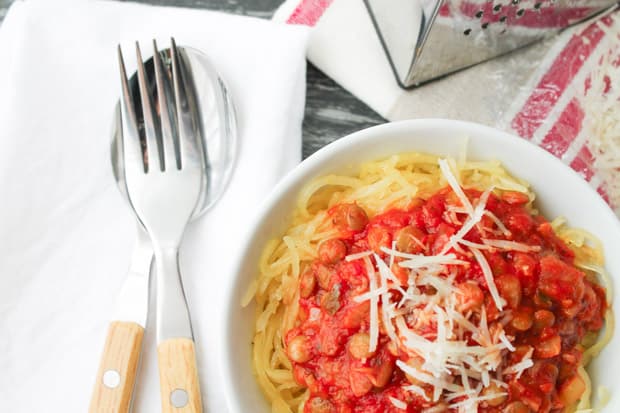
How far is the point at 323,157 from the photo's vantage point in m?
2.52

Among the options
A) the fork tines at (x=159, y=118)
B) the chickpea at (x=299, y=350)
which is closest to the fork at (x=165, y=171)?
the fork tines at (x=159, y=118)

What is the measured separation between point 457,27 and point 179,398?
1862 millimetres

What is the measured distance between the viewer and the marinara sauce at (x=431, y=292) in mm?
2221

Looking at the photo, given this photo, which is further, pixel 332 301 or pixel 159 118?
pixel 159 118

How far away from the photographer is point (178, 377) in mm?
2729

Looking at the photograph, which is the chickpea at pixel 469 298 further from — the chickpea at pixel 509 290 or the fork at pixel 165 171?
the fork at pixel 165 171

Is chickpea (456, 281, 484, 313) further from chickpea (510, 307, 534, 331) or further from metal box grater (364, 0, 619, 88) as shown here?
metal box grater (364, 0, 619, 88)

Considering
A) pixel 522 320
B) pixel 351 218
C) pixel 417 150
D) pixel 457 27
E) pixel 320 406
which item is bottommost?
pixel 320 406

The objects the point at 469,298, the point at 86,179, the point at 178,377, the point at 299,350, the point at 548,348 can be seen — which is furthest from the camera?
the point at 86,179

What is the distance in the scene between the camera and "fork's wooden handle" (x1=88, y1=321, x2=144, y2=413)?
270cm

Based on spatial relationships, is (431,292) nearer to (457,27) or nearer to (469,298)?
(469,298)

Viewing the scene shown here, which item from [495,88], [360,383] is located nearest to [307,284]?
[360,383]

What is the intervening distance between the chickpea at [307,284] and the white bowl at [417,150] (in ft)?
0.67

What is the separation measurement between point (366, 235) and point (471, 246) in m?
0.40
